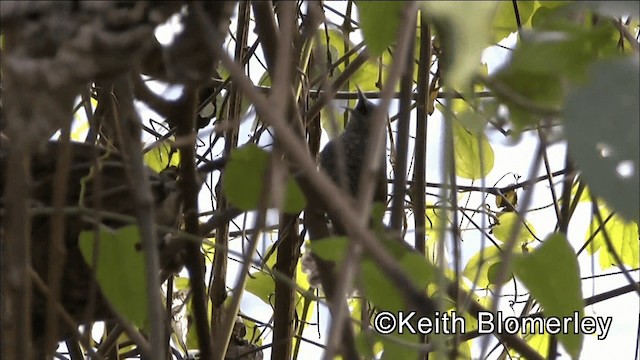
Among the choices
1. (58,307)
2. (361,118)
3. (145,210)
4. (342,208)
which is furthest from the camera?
(361,118)

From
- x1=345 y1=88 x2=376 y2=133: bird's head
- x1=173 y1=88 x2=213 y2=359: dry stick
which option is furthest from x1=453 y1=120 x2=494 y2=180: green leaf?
x1=173 y1=88 x2=213 y2=359: dry stick

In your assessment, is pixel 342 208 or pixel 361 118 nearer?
pixel 342 208

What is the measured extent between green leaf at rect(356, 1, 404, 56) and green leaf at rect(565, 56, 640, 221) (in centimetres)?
12

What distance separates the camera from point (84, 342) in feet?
1.70

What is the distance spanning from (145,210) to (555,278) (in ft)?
0.63

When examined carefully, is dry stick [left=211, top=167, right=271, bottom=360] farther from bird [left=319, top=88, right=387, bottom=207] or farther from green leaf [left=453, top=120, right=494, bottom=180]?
green leaf [left=453, top=120, right=494, bottom=180]

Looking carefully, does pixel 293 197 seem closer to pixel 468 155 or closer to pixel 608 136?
pixel 608 136

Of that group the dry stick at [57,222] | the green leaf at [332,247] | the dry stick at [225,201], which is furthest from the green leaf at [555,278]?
the dry stick at [225,201]

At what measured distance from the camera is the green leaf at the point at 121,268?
1.29ft

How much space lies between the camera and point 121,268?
40cm

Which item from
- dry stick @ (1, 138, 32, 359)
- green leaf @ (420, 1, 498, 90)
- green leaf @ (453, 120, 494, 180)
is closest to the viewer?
green leaf @ (420, 1, 498, 90)

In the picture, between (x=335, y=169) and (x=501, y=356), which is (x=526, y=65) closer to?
(x=335, y=169)

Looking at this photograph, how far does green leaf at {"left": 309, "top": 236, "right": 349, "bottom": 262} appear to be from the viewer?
390 mm

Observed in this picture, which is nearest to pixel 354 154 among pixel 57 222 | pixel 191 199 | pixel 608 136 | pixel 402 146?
pixel 402 146
